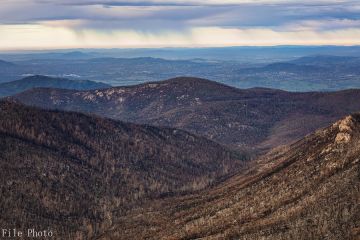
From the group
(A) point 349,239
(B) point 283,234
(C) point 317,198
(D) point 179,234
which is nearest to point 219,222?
(D) point 179,234

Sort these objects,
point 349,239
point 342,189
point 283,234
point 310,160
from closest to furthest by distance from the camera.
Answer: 1. point 349,239
2. point 283,234
3. point 342,189
4. point 310,160

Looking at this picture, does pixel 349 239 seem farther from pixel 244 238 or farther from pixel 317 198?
pixel 317 198

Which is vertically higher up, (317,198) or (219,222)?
(317,198)

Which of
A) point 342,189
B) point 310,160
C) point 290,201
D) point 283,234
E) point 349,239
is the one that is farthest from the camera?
point 310,160

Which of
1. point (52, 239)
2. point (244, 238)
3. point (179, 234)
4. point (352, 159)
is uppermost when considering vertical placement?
point (352, 159)

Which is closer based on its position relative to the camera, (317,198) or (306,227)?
(306,227)

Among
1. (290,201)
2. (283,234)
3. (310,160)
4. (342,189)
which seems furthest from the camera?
(310,160)

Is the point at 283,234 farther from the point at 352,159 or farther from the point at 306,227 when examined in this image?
the point at 352,159

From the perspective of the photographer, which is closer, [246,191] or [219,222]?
[219,222]

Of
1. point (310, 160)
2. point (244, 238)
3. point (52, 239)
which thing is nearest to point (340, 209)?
point (244, 238)
